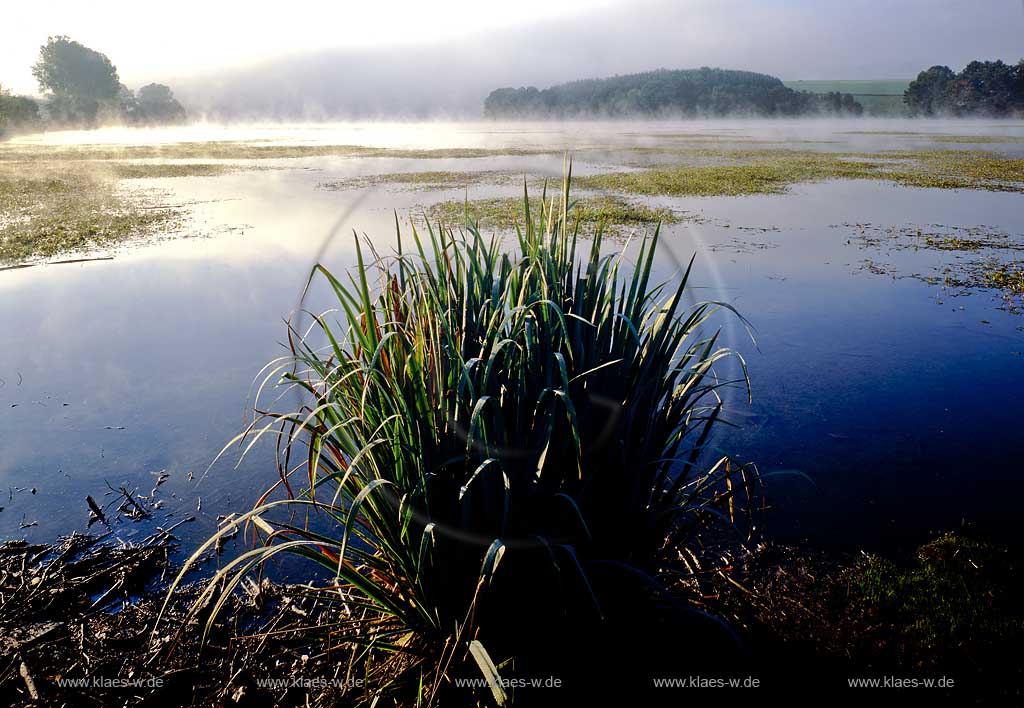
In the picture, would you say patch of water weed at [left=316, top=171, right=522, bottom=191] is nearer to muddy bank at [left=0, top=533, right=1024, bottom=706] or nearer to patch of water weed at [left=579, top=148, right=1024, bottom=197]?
patch of water weed at [left=579, top=148, right=1024, bottom=197]

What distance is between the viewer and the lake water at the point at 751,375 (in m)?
4.50

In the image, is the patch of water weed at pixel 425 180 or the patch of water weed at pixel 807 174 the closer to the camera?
the patch of water weed at pixel 807 174

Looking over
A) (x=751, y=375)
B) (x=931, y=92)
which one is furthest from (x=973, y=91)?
(x=751, y=375)

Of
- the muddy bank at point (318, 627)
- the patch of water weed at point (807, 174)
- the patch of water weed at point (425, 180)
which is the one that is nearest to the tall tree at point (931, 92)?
the patch of water weed at point (807, 174)

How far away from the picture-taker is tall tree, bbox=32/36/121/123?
3499 inches

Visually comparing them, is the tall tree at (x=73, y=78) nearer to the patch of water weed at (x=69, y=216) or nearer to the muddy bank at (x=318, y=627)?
the patch of water weed at (x=69, y=216)

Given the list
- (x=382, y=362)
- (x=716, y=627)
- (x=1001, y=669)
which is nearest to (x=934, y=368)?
(x=1001, y=669)

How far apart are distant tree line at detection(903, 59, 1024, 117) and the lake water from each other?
95729 millimetres

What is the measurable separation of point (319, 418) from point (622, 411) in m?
1.27

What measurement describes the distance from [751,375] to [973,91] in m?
107

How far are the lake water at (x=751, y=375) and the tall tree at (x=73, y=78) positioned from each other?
97.0m

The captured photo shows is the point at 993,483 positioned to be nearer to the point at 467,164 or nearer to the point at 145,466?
the point at 145,466

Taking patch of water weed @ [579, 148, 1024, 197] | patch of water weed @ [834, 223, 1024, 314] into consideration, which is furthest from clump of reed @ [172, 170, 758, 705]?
patch of water weed @ [579, 148, 1024, 197]

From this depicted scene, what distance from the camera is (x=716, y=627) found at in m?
2.86
